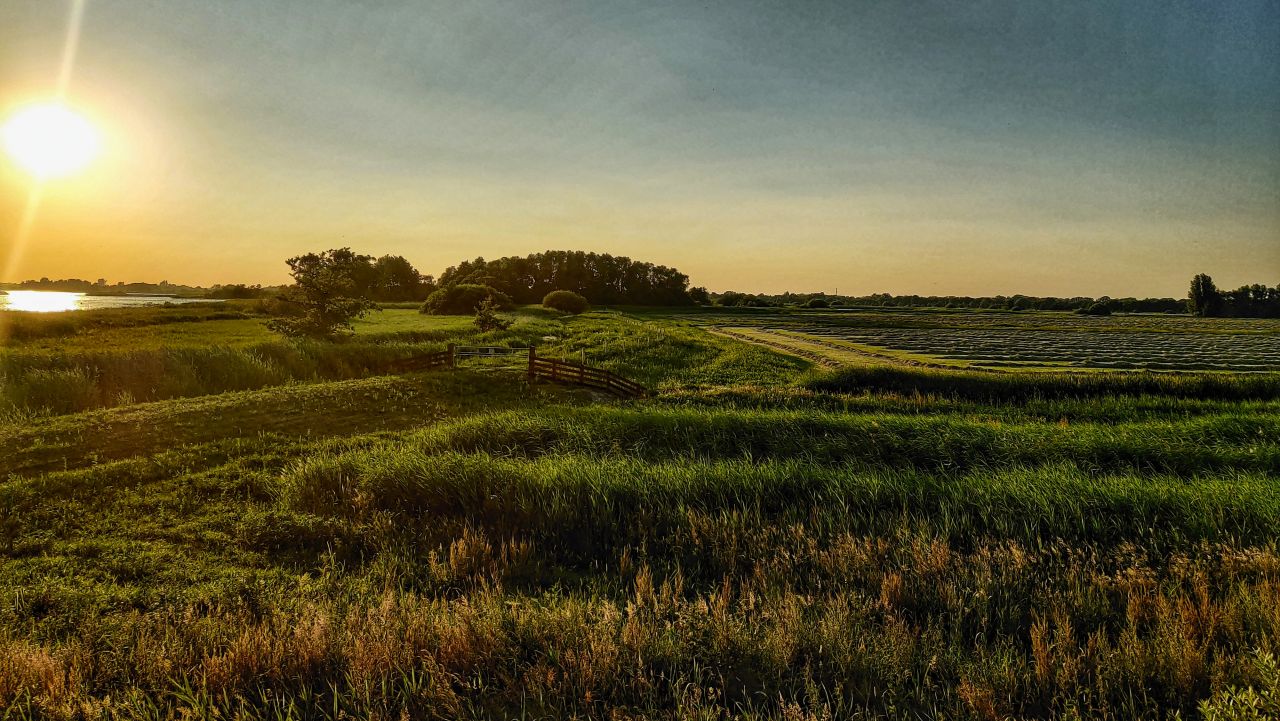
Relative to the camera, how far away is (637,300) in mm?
140500

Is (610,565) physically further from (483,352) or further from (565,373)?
(483,352)

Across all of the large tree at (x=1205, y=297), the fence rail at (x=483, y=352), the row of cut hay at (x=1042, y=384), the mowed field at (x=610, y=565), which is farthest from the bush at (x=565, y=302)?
the large tree at (x=1205, y=297)

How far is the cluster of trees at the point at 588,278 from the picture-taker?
123 meters

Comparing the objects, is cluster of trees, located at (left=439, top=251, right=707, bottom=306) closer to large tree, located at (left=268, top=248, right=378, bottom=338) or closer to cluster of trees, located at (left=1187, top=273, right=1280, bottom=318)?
large tree, located at (left=268, top=248, right=378, bottom=338)

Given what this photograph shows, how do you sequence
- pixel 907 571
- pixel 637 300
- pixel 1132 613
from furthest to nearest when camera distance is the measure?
pixel 637 300 → pixel 907 571 → pixel 1132 613

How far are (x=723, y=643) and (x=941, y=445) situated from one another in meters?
14.0

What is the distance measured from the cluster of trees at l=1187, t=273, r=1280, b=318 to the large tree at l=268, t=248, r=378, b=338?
637ft

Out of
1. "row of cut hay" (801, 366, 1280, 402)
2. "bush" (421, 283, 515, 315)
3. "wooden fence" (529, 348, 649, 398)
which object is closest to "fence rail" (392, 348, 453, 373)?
"wooden fence" (529, 348, 649, 398)

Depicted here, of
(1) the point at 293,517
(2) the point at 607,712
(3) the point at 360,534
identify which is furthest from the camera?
(1) the point at 293,517

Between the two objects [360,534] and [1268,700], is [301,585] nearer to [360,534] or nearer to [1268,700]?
[360,534]

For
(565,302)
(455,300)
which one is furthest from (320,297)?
(565,302)

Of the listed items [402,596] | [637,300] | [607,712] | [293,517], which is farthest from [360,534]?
→ [637,300]

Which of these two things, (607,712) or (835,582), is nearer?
(607,712)

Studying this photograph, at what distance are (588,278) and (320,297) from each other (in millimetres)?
101616
